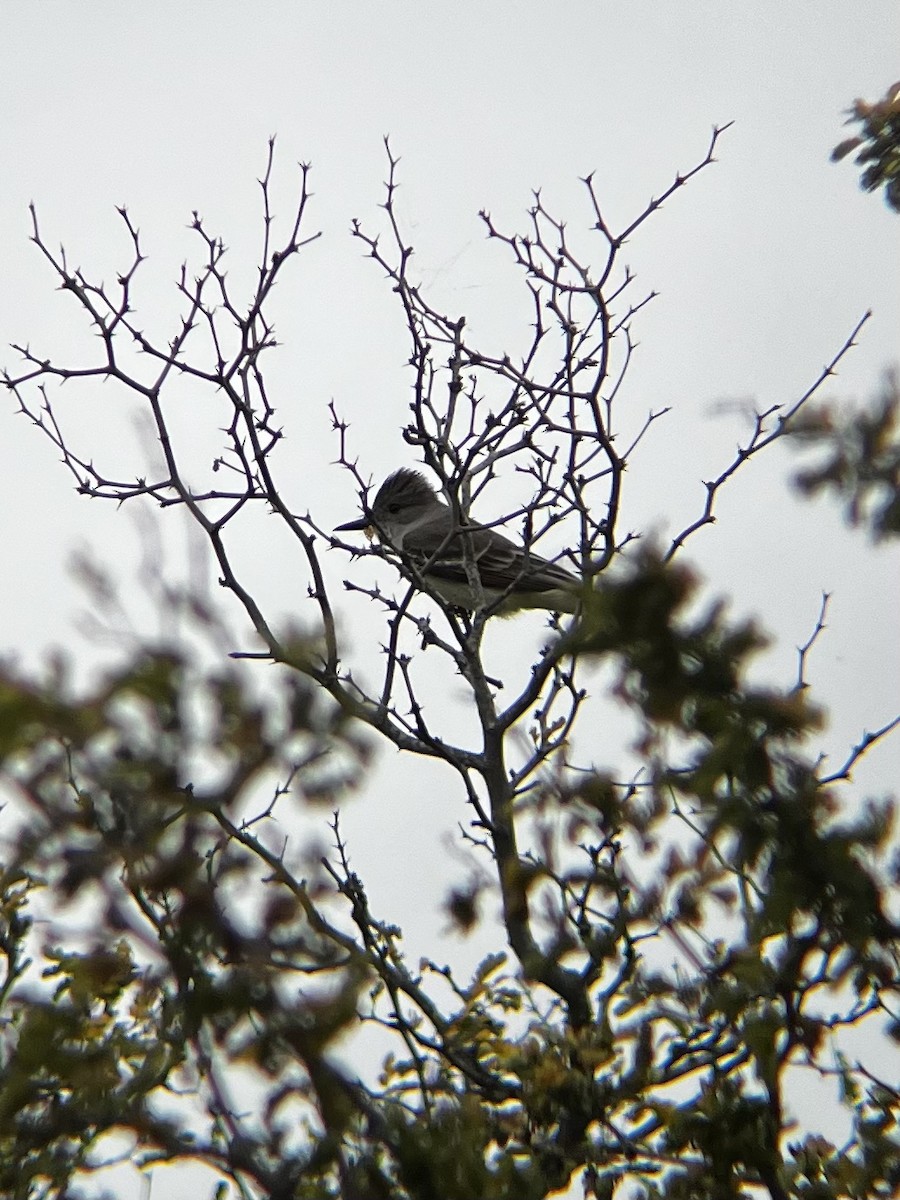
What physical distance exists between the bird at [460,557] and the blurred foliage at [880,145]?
1663 mm

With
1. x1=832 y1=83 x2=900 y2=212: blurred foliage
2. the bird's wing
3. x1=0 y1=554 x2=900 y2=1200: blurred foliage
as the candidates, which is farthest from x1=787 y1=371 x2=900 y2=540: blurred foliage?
the bird's wing

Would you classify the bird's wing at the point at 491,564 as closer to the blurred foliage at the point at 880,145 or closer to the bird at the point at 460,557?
the bird at the point at 460,557

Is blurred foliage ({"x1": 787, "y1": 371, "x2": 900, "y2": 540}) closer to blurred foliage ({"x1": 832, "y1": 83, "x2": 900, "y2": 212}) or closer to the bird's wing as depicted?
blurred foliage ({"x1": 832, "y1": 83, "x2": 900, "y2": 212})

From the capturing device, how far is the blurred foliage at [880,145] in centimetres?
472

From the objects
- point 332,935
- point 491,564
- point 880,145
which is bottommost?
point 332,935

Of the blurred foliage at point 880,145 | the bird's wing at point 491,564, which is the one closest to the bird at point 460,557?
the bird's wing at point 491,564

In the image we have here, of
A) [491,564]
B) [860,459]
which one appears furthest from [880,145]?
[491,564]

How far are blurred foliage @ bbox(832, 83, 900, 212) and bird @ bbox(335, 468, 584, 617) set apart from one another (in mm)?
1663

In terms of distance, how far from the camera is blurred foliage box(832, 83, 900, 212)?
4.72 metres

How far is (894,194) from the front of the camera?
15.2ft

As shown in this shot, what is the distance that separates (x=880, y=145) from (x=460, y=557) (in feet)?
16.1

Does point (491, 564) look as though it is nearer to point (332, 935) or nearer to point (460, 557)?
point (460, 557)

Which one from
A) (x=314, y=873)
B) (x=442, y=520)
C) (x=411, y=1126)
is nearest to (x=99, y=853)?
(x=314, y=873)

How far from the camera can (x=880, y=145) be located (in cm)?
488
